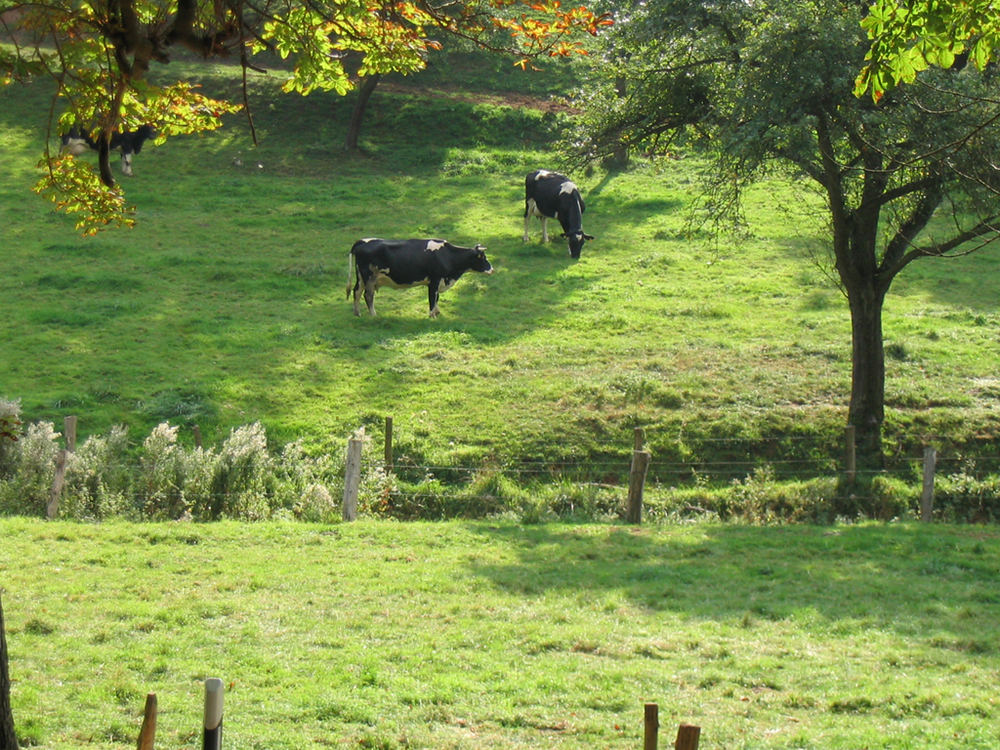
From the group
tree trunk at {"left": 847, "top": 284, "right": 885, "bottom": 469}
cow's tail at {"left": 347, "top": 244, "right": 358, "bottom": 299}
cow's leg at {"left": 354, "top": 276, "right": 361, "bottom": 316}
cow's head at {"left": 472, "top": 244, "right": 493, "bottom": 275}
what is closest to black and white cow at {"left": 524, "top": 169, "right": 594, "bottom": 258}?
cow's head at {"left": 472, "top": 244, "right": 493, "bottom": 275}

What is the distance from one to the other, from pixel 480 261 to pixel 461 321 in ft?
7.47

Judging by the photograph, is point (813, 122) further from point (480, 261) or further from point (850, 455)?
point (480, 261)

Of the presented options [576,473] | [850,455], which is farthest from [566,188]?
[850,455]

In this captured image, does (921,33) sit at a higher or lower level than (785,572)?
higher

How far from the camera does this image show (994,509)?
18125 mm

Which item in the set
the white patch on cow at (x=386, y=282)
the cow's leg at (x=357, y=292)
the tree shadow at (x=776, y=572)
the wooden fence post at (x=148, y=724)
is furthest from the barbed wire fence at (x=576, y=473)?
the wooden fence post at (x=148, y=724)

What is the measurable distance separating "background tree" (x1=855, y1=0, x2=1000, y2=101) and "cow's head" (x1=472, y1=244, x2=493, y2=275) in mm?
20843

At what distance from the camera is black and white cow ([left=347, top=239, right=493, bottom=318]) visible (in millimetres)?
26250

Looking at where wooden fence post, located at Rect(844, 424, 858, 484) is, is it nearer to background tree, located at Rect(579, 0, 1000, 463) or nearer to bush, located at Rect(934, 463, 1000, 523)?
background tree, located at Rect(579, 0, 1000, 463)

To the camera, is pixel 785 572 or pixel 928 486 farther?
pixel 928 486

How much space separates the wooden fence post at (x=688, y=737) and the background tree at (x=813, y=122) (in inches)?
431

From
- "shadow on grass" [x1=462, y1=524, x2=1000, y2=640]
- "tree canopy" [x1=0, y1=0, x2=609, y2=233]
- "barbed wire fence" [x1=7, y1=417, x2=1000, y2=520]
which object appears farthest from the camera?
"barbed wire fence" [x1=7, y1=417, x2=1000, y2=520]

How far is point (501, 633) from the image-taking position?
1067 centimetres

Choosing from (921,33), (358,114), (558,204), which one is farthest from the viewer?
(358,114)
